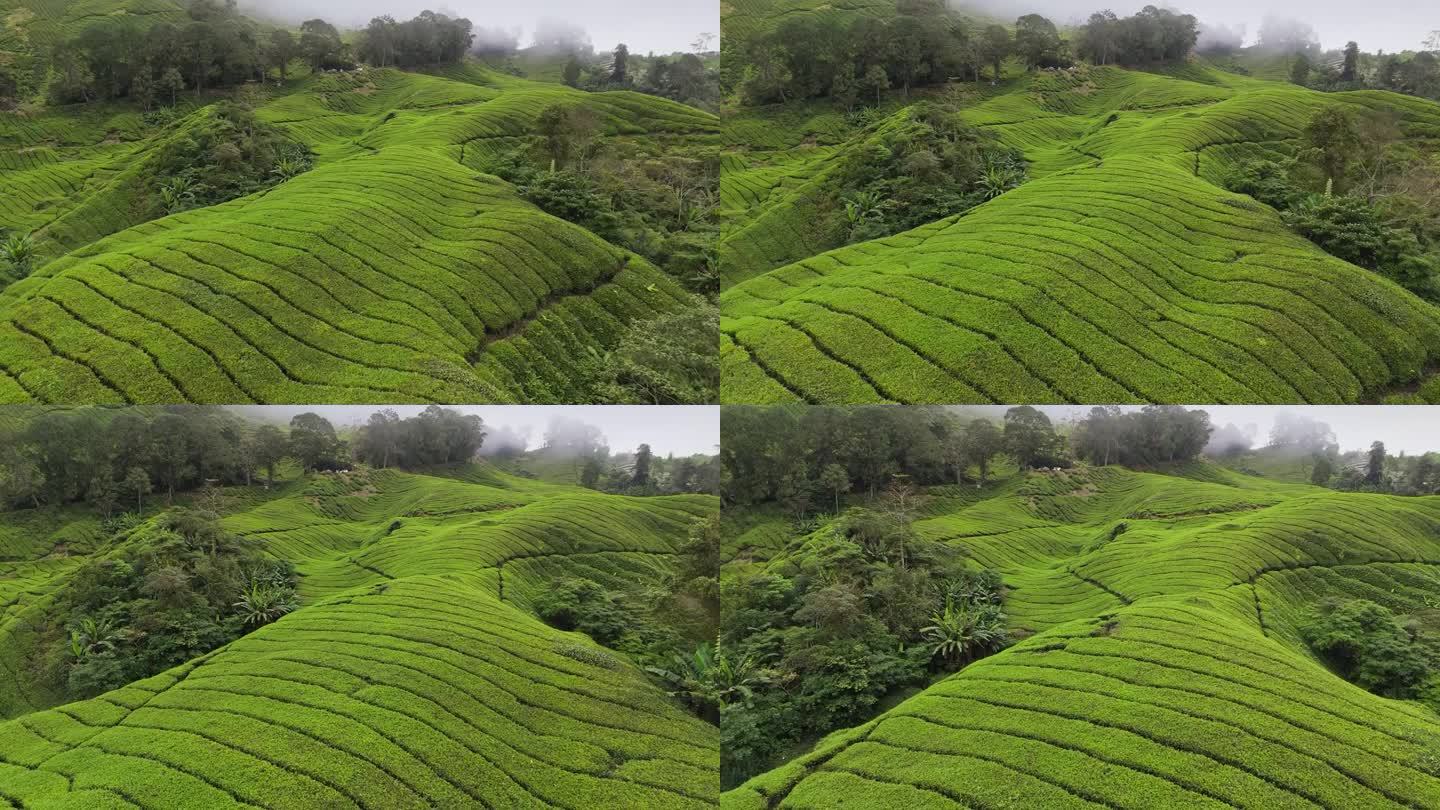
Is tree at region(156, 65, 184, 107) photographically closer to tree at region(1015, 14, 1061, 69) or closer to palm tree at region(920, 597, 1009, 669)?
tree at region(1015, 14, 1061, 69)

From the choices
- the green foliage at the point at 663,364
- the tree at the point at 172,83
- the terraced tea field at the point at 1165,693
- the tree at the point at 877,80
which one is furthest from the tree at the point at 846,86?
the tree at the point at 172,83

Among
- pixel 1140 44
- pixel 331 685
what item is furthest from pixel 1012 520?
pixel 1140 44

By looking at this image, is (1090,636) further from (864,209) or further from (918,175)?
(918,175)

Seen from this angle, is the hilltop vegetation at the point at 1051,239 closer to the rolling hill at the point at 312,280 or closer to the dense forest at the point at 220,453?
the rolling hill at the point at 312,280

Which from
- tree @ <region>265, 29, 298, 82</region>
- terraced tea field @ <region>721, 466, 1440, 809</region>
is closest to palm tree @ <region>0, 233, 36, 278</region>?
tree @ <region>265, 29, 298, 82</region>

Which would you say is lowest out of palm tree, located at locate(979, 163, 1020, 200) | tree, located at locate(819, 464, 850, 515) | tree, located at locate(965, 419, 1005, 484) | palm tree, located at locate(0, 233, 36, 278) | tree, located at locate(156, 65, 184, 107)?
tree, located at locate(819, 464, 850, 515)

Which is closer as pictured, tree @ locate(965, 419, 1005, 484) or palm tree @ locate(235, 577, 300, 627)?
palm tree @ locate(235, 577, 300, 627)

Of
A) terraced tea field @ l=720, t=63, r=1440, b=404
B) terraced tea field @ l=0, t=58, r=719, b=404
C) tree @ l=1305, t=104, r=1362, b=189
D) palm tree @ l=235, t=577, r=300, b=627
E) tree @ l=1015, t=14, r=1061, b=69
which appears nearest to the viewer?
terraced tea field @ l=0, t=58, r=719, b=404

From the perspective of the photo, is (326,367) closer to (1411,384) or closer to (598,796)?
(598,796)
